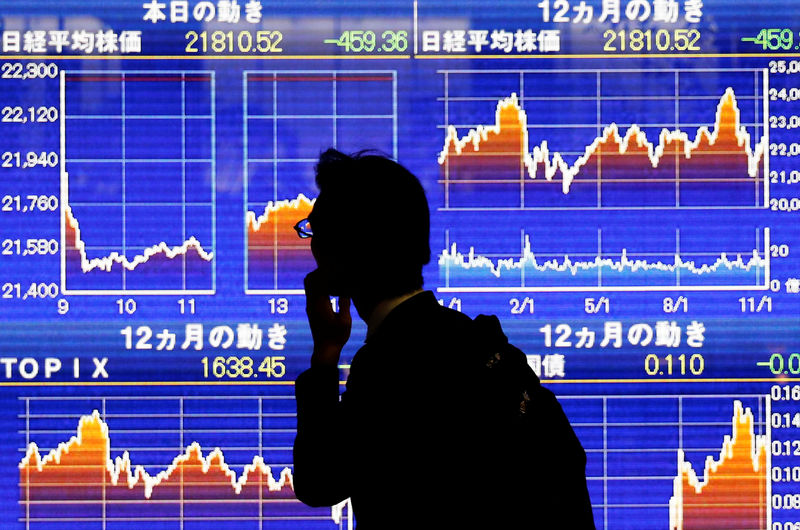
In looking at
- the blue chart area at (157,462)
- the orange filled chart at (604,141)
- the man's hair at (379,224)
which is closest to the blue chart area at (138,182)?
the blue chart area at (157,462)

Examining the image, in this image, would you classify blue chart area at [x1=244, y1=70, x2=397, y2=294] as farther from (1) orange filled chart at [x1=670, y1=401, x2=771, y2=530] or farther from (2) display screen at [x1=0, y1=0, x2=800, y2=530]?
(1) orange filled chart at [x1=670, y1=401, x2=771, y2=530]

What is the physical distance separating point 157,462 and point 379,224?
59.5 inches

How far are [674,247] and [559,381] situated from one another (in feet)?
1.47

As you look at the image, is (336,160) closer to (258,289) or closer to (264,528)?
(258,289)

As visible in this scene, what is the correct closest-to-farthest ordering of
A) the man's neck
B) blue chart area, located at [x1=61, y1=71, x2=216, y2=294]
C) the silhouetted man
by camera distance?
1. the silhouetted man
2. the man's neck
3. blue chart area, located at [x1=61, y1=71, x2=216, y2=294]

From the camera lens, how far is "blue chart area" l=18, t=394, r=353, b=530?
2820 millimetres

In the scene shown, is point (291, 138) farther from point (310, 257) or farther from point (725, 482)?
point (725, 482)

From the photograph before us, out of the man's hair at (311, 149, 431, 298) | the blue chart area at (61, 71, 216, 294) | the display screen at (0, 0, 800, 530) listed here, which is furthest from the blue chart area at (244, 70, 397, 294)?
the man's hair at (311, 149, 431, 298)

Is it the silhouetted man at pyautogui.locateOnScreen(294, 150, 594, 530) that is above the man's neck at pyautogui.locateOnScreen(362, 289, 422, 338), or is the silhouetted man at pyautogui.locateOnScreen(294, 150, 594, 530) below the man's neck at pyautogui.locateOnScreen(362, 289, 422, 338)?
below

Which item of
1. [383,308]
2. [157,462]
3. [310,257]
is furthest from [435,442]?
[157,462]

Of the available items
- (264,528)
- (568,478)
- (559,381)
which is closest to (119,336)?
(264,528)

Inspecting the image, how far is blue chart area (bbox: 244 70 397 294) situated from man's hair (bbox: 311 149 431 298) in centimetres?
127

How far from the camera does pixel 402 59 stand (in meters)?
2.84

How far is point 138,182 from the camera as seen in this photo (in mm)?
2826
